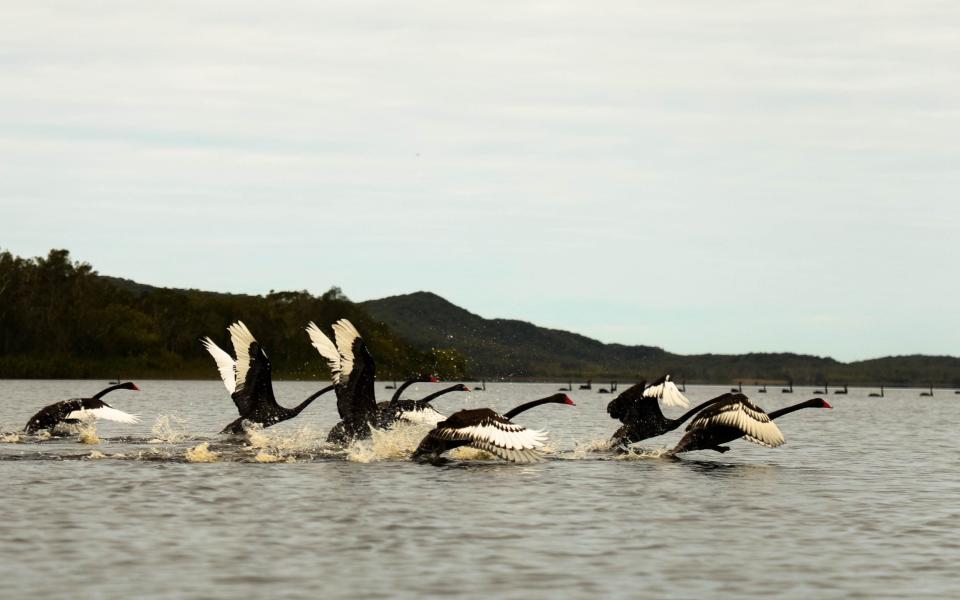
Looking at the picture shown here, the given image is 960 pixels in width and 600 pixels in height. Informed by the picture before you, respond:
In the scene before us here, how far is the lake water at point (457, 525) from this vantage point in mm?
13156

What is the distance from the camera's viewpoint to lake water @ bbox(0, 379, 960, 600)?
43.2ft

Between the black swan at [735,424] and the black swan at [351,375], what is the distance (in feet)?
23.4

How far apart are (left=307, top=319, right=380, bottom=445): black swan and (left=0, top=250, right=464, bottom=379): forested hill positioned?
127m

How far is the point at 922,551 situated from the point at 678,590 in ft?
15.0

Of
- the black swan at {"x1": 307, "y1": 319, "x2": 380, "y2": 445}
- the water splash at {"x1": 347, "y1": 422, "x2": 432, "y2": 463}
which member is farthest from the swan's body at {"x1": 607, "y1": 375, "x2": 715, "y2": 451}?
the black swan at {"x1": 307, "y1": 319, "x2": 380, "y2": 445}

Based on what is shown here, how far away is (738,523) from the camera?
18.1 metres

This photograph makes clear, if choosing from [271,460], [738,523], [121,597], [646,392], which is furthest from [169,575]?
[646,392]

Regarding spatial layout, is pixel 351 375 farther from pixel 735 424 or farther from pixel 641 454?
pixel 735 424

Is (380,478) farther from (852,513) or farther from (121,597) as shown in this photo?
(121,597)

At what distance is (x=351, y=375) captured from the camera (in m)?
26.8

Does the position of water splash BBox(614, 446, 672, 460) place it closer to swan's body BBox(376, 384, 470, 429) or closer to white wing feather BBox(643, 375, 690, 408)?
white wing feather BBox(643, 375, 690, 408)

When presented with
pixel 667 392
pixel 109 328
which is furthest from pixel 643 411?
pixel 109 328

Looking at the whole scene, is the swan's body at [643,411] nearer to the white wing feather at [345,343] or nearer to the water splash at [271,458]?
the white wing feather at [345,343]

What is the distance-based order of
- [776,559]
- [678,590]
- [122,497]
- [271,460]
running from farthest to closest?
[271,460], [122,497], [776,559], [678,590]
